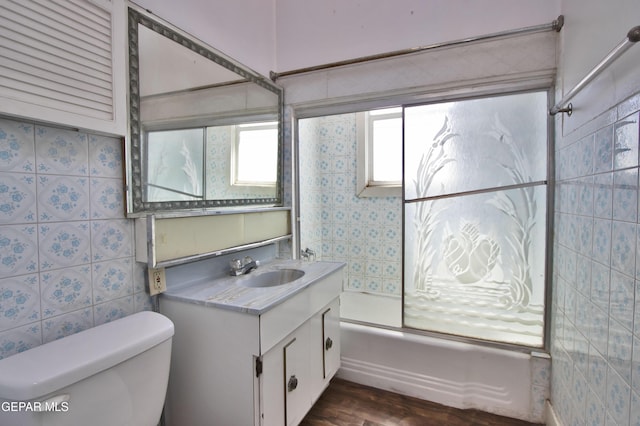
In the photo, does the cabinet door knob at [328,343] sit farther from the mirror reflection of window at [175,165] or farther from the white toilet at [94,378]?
the mirror reflection of window at [175,165]

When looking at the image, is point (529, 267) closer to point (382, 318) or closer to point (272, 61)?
point (382, 318)

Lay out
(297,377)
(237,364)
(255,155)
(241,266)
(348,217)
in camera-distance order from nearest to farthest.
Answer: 1. (237,364)
2. (297,377)
3. (241,266)
4. (255,155)
5. (348,217)

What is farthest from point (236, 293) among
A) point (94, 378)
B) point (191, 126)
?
point (191, 126)

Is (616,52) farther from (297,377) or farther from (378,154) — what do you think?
(378,154)

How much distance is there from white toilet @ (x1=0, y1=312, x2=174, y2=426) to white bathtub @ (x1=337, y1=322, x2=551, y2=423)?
1.26m

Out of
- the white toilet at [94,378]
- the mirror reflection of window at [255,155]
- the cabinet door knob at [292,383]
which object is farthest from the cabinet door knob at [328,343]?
the mirror reflection of window at [255,155]

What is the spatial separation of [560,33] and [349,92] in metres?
1.08

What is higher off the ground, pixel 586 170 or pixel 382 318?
pixel 586 170

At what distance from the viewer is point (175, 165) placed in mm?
1359

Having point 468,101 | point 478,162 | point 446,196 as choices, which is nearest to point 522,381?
point 446,196

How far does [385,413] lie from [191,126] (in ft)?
5.96

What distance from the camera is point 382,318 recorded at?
2.25 meters

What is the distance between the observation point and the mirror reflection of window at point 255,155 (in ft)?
5.72

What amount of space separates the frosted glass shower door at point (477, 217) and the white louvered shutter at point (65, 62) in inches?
58.9
